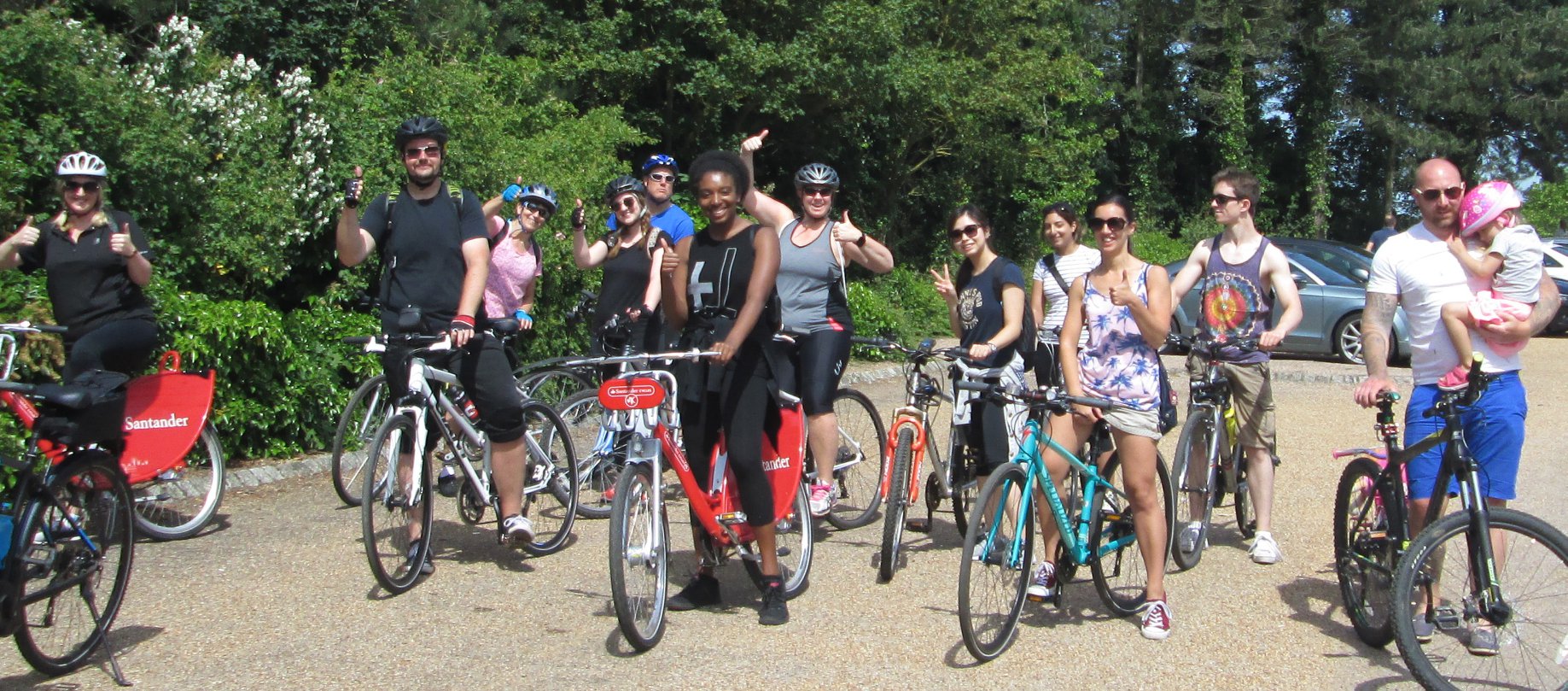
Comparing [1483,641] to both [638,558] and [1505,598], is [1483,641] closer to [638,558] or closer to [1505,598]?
[1505,598]

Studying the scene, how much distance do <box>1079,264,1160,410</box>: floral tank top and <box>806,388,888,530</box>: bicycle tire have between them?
1779 mm

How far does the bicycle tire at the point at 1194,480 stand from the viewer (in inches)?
253

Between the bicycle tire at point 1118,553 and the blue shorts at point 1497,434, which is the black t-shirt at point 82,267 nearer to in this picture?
the bicycle tire at point 1118,553

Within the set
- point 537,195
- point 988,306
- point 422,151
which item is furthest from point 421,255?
point 988,306

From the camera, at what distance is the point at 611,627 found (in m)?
5.43

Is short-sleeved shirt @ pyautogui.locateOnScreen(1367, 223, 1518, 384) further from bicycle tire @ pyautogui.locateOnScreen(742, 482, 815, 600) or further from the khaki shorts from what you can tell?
bicycle tire @ pyautogui.locateOnScreen(742, 482, 815, 600)

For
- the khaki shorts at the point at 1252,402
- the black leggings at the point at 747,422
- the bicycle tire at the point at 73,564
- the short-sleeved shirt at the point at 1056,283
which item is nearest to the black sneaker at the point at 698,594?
the black leggings at the point at 747,422

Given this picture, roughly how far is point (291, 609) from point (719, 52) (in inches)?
557

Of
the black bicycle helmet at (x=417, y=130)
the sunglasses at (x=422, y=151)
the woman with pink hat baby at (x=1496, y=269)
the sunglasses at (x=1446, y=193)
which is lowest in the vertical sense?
the woman with pink hat baby at (x=1496, y=269)

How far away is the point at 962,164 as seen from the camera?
26797mm

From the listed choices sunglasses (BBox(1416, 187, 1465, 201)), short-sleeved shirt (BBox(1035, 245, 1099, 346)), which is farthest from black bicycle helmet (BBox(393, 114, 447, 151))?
sunglasses (BBox(1416, 187, 1465, 201))

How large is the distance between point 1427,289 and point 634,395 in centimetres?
303

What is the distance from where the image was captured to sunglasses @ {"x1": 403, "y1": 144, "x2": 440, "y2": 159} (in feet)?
19.6

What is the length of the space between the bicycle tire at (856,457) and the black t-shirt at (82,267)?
3454 millimetres
